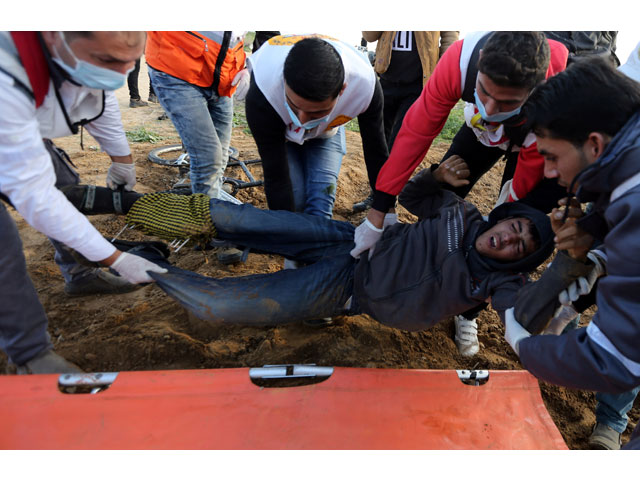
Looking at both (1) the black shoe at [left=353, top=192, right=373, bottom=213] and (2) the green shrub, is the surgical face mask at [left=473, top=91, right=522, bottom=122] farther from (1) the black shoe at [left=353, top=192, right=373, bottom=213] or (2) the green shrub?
(2) the green shrub

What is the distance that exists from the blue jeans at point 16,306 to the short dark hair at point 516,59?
1993 mm

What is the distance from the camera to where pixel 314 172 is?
249 cm

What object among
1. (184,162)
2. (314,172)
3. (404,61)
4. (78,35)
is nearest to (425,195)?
(314,172)

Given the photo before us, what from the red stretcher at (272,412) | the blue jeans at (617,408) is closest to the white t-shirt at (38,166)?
the red stretcher at (272,412)

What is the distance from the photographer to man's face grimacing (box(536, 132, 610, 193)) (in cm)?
118

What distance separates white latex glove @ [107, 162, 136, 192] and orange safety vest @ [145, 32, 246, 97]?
0.70m

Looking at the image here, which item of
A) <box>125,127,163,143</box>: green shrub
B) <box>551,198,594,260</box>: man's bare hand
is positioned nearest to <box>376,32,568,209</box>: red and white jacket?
<box>551,198,594,260</box>: man's bare hand

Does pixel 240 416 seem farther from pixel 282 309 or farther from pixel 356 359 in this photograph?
pixel 356 359

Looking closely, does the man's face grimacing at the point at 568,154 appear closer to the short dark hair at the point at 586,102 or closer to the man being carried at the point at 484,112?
the short dark hair at the point at 586,102

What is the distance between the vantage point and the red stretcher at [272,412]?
1591mm

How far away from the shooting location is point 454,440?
1.66m

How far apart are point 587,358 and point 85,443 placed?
177cm

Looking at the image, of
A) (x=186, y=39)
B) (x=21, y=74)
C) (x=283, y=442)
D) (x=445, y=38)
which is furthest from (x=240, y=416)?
(x=445, y=38)

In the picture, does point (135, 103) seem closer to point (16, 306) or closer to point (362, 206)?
point (362, 206)
